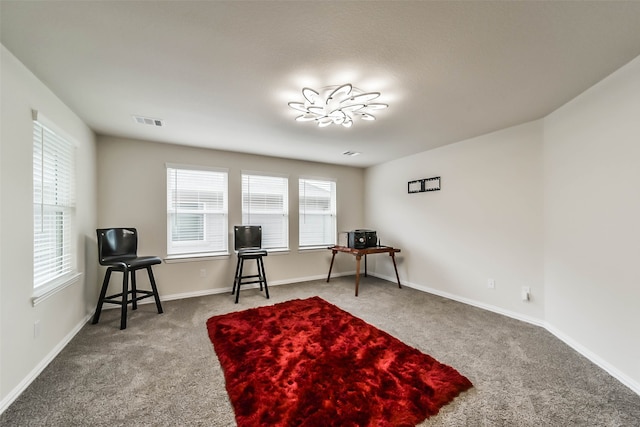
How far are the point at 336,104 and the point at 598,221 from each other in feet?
7.88

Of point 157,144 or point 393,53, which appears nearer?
point 393,53

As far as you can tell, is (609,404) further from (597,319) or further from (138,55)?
(138,55)

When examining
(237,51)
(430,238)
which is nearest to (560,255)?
(430,238)

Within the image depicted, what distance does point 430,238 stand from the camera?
4.07 metres

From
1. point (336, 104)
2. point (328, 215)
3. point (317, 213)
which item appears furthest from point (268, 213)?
point (336, 104)

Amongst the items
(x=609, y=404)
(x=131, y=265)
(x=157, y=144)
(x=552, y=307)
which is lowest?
(x=609, y=404)

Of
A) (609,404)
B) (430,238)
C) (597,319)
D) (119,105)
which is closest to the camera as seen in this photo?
(609,404)

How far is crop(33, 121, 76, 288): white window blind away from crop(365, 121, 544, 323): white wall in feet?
14.6

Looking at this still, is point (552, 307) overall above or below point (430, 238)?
below

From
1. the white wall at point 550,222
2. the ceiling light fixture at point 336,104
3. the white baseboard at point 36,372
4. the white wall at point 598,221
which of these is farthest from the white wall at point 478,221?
the white baseboard at point 36,372

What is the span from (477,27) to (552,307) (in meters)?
2.81

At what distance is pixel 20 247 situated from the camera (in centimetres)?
177

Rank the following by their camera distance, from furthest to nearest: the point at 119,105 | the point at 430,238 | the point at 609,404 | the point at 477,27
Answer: the point at 430,238, the point at 119,105, the point at 609,404, the point at 477,27

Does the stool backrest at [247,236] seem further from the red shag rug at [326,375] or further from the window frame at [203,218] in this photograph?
the red shag rug at [326,375]
